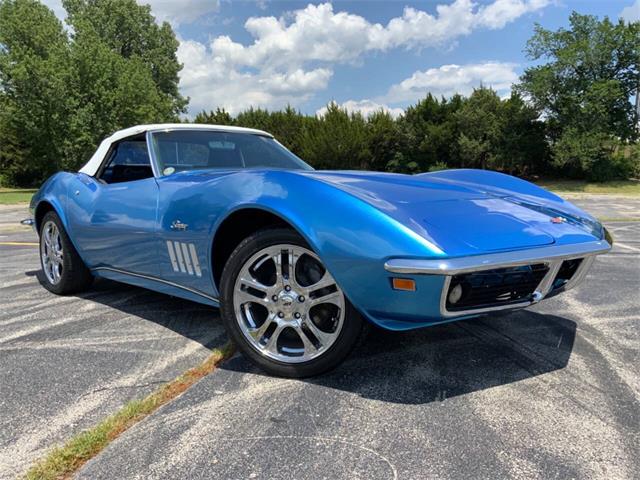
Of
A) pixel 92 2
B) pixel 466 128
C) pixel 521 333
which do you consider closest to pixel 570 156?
pixel 466 128

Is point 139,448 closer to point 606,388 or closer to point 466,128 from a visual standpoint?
point 606,388

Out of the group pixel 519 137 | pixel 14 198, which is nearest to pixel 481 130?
pixel 519 137

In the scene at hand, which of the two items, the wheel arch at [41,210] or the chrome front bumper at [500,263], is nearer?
the chrome front bumper at [500,263]

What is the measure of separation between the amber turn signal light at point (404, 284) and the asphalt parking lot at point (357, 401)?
0.50 meters

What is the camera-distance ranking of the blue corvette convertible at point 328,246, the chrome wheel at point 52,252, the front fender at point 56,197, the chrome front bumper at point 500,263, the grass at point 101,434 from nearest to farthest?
1. the grass at point 101,434
2. the chrome front bumper at point 500,263
3. the blue corvette convertible at point 328,246
4. the front fender at point 56,197
5. the chrome wheel at point 52,252

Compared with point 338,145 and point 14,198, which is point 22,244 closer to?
point 14,198

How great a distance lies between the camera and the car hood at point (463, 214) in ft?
6.69

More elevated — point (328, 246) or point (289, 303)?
point (328, 246)

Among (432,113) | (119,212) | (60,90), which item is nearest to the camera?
(119,212)

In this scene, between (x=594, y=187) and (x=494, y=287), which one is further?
(x=594, y=187)

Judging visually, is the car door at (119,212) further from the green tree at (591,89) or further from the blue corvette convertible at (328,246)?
the green tree at (591,89)

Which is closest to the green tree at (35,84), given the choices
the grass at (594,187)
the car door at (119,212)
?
the grass at (594,187)

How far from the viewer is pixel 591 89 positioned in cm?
2747

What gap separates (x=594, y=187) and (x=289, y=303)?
28521 millimetres
